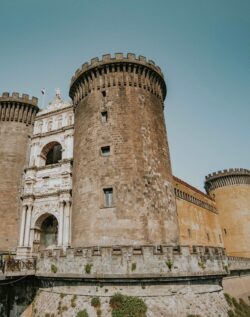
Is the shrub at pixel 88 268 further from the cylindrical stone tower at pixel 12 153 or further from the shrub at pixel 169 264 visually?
the cylindrical stone tower at pixel 12 153

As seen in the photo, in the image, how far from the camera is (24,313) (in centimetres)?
1567

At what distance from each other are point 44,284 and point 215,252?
8.55 metres

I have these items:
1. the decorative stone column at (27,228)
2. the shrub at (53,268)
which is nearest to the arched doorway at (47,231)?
the decorative stone column at (27,228)

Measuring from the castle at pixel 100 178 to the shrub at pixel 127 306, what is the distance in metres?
0.87

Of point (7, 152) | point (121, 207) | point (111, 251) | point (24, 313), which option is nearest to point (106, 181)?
point (121, 207)

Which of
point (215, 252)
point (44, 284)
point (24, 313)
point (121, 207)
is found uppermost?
A: point (121, 207)

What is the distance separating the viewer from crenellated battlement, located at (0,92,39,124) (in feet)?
79.0

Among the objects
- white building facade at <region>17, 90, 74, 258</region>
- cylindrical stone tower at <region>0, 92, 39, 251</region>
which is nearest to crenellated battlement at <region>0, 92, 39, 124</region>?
cylindrical stone tower at <region>0, 92, 39, 251</region>

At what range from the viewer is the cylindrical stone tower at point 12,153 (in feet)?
67.5

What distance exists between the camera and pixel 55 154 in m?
24.9

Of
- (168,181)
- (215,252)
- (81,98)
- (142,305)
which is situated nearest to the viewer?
(142,305)

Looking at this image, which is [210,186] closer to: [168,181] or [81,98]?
[168,181]

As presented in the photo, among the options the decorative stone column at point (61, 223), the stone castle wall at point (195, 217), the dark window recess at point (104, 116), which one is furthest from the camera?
the stone castle wall at point (195, 217)

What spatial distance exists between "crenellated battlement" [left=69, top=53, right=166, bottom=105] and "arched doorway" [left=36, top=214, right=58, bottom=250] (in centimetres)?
970
